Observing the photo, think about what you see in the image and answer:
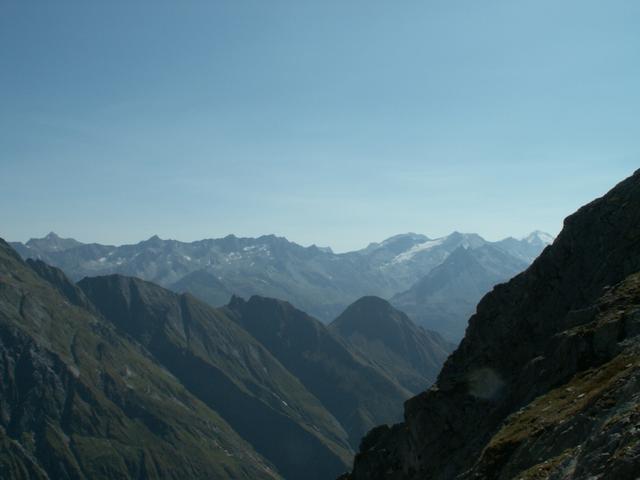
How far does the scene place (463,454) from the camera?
191 feet

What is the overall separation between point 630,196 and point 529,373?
25.7 metres

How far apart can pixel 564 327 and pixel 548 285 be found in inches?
592

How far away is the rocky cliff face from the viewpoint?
33375 mm

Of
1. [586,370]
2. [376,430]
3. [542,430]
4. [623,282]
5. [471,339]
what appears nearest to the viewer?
[542,430]

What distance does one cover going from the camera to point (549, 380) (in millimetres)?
51688

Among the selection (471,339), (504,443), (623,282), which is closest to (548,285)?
(471,339)

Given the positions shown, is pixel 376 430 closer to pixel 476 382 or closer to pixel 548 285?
pixel 476 382

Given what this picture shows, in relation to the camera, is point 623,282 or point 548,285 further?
point 548,285

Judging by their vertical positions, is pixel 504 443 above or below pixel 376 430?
above

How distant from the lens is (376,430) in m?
91.5

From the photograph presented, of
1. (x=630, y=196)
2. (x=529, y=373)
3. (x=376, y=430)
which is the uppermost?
(x=630, y=196)

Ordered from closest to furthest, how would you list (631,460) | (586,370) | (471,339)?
1. (631,460)
2. (586,370)
3. (471,339)

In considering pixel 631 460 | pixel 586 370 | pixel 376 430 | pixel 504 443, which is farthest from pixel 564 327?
pixel 376 430

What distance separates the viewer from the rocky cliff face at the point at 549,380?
3338cm
